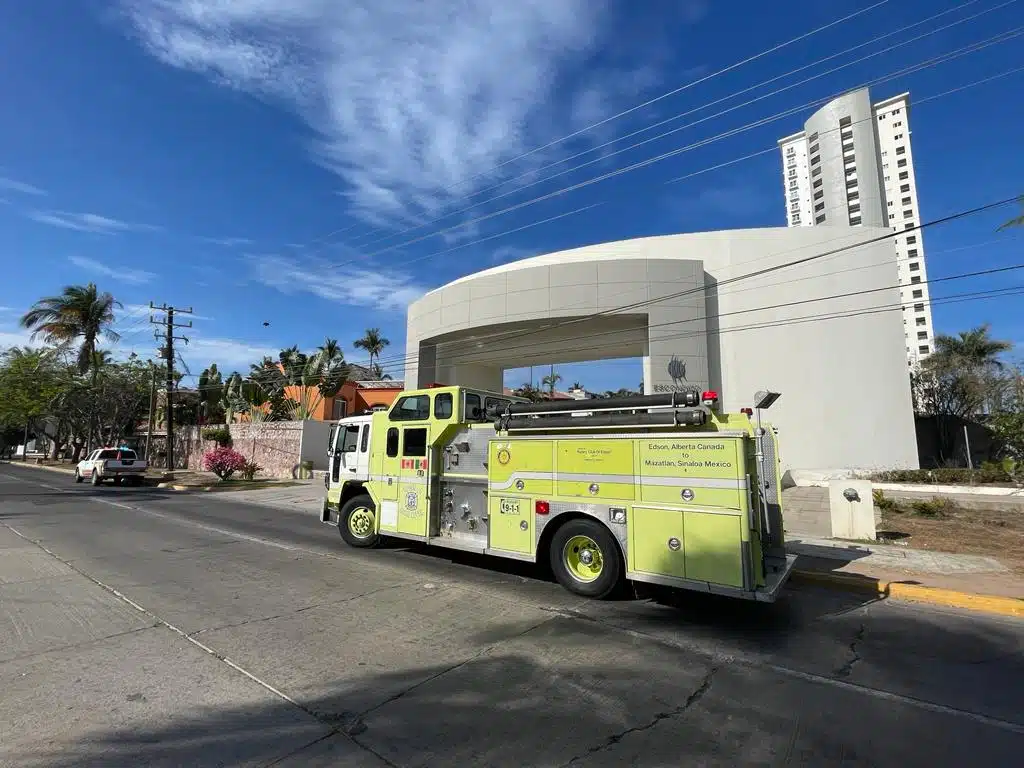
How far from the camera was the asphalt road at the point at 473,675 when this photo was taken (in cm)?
332

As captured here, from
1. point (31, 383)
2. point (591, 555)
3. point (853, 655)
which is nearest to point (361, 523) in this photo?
point (591, 555)

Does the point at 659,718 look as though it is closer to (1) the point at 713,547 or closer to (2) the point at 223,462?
(1) the point at 713,547

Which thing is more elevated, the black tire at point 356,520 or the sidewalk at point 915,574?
the black tire at point 356,520

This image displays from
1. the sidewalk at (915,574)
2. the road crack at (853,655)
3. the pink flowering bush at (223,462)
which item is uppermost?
the pink flowering bush at (223,462)

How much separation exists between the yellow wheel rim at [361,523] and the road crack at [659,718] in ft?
21.1

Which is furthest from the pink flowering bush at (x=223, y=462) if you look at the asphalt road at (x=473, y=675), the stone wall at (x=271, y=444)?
the asphalt road at (x=473, y=675)

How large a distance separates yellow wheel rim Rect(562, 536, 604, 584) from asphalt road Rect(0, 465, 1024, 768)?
0.38 m

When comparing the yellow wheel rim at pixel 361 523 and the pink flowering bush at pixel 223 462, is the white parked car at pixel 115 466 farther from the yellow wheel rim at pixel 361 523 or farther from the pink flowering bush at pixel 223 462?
the yellow wheel rim at pixel 361 523

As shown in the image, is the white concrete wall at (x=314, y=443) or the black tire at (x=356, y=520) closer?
the black tire at (x=356, y=520)

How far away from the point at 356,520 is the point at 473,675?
594 centimetres

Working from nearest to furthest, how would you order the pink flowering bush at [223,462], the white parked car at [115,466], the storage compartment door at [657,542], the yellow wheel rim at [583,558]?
the storage compartment door at [657,542] < the yellow wheel rim at [583,558] < the white parked car at [115,466] < the pink flowering bush at [223,462]

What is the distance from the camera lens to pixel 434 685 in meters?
4.13

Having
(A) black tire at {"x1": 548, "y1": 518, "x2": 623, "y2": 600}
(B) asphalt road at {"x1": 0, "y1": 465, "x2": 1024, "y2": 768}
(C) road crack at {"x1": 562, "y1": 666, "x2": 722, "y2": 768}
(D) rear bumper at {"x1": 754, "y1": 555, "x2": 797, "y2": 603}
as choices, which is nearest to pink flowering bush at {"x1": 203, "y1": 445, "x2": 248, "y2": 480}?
(B) asphalt road at {"x1": 0, "y1": 465, "x2": 1024, "y2": 768}

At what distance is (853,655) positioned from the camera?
4949 mm
